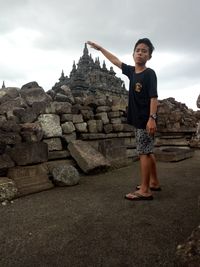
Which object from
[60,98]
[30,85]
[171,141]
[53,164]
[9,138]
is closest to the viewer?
[9,138]

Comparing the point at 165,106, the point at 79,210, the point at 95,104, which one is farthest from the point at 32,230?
the point at 165,106

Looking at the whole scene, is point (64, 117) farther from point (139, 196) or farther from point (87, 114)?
point (139, 196)

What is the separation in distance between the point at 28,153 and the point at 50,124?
2.90ft

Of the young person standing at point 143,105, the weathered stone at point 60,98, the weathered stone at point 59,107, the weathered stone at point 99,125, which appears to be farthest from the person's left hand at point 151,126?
the weathered stone at point 99,125

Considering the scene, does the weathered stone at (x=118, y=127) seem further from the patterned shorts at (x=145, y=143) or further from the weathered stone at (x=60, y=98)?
the patterned shorts at (x=145, y=143)

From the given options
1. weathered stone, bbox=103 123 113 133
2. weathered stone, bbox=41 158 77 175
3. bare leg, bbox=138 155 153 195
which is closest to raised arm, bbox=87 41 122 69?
bare leg, bbox=138 155 153 195

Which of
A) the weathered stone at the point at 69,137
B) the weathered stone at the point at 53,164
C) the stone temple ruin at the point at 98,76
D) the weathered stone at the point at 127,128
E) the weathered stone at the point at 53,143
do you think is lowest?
the weathered stone at the point at 53,164

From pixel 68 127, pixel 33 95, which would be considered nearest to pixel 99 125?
pixel 68 127

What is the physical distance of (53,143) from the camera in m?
4.88

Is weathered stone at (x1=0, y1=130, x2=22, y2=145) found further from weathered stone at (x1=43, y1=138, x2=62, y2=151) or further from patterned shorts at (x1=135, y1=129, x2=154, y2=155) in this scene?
patterned shorts at (x1=135, y1=129, x2=154, y2=155)

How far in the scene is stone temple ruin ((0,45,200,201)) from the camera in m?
3.99

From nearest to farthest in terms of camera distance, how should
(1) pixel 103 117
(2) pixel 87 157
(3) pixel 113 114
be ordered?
(2) pixel 87 157 < (1) pixel 103 117 < (3) pixel 113 114

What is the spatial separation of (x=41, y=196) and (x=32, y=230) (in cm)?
119

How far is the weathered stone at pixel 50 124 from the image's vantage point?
4754 mm
